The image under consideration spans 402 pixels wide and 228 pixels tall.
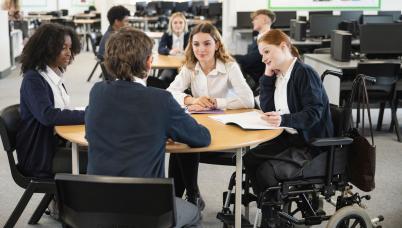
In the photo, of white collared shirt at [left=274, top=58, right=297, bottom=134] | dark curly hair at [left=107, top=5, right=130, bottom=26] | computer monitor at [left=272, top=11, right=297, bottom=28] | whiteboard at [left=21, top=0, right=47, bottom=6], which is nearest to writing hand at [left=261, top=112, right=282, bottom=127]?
white collared shirt at [left=274, top=58, right=297, bottom=134]

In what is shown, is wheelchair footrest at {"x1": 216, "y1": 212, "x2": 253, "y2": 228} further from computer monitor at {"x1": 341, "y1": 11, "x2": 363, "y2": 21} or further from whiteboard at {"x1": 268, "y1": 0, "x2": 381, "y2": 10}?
whiteboard at {"x1": 268, "y1": 0, "x2": 381, "y2": 10}

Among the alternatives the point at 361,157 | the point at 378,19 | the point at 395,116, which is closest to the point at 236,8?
the point at 378,19

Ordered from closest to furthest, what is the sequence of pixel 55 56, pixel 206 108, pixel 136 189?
pixel 136 189 < pixel 55 56 < pixel 206 108

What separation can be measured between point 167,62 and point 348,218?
334 cm

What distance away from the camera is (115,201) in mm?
1937

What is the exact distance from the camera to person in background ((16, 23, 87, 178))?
285 cm

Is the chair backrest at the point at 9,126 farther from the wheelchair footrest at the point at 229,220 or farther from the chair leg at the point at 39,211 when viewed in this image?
the wheelchair footrest at the point at 229,220

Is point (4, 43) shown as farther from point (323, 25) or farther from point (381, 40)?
point (381, 40)

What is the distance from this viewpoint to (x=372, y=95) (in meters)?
5.38

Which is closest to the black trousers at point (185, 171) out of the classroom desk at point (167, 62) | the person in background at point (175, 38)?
the classroom desk at point (167, 62)

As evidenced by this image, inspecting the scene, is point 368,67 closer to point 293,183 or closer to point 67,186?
point 293,183

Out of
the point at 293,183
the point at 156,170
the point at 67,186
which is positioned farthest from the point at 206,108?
the point at 67,186

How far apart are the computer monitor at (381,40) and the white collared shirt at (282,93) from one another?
3.20 metres

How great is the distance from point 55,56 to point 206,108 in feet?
2.80
